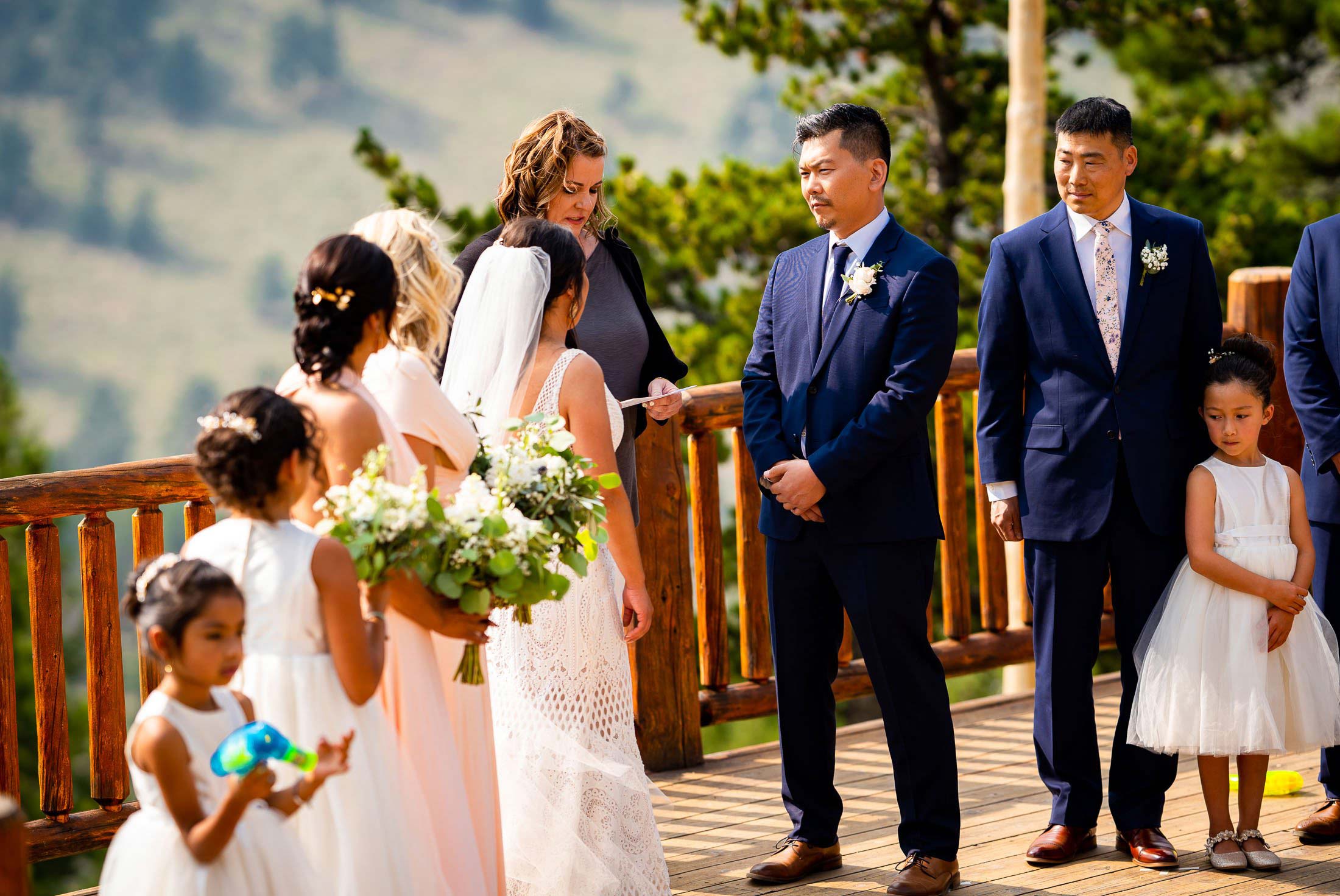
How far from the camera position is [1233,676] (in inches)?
131

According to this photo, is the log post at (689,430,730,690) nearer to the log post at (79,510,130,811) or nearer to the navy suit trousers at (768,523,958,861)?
the navy suit trousers at (768,523,958,861)

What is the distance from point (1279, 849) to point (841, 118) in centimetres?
211

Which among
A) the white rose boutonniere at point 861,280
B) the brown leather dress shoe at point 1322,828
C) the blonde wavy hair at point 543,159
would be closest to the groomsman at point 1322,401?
the brown leather dress shoe at point 1322,828

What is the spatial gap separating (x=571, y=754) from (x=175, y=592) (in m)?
1.29

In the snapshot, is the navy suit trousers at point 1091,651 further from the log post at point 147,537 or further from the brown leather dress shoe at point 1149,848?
the log post at point 147,537

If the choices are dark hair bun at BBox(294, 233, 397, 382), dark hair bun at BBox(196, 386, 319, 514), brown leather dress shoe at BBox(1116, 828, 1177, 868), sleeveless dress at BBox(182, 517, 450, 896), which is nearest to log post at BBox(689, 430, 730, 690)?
brown leather dress shoe at BBox(1116, 828, 1177, 868)

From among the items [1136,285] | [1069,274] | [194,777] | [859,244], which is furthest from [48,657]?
[1136,285]

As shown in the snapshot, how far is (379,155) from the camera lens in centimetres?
1253

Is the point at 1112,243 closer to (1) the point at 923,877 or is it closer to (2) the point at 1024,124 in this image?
(1) the point at 923,877

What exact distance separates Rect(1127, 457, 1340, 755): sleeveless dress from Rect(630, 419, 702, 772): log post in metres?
1.44

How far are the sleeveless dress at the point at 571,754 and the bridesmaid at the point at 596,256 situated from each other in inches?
17.1

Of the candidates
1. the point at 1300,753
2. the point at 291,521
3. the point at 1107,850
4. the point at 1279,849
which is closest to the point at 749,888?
the point at 1107,850

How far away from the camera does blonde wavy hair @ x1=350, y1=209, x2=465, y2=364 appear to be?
2.75m

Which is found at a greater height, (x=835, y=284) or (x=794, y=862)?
(x=835, y=284)
